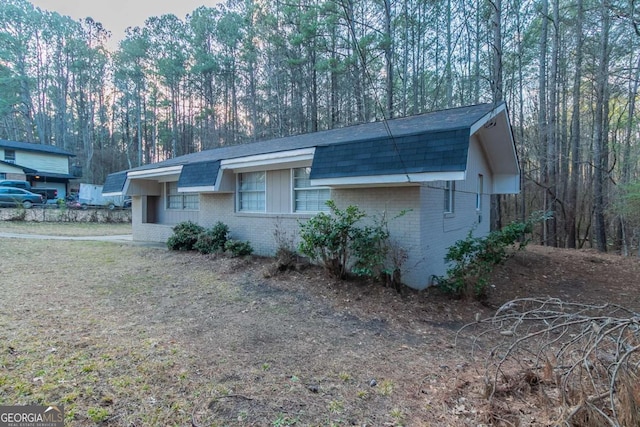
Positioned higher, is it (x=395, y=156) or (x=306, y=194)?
(x=395, y=156)

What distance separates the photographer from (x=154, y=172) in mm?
12586

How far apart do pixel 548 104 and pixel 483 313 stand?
15.5 m

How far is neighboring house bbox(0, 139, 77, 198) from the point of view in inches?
1096

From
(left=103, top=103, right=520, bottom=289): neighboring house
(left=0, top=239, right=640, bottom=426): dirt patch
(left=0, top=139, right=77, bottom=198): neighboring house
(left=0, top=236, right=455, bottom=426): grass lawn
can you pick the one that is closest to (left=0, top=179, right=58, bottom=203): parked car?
(left=0, top=139, right=77, bottom=198): neighboring house

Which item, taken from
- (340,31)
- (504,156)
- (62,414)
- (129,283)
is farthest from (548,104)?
(62,414)

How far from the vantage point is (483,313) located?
6.04m

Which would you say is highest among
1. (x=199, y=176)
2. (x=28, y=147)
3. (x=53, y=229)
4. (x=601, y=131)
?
(x=28, y=147)

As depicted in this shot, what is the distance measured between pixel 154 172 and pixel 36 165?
2737 cm

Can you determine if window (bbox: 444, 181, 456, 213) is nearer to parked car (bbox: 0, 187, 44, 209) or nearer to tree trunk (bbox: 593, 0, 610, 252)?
tree trunk (bbox: 593, 0, 610, 252)

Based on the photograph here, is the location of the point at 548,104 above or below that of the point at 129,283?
above

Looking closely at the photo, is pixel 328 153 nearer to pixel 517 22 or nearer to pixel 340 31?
pixel 517 22

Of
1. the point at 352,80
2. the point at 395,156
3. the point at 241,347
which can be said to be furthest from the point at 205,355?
the point at 352,80

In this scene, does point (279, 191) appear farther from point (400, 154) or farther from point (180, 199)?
point (180, 199)

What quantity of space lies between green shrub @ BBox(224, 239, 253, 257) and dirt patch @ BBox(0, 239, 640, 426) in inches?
51.0
